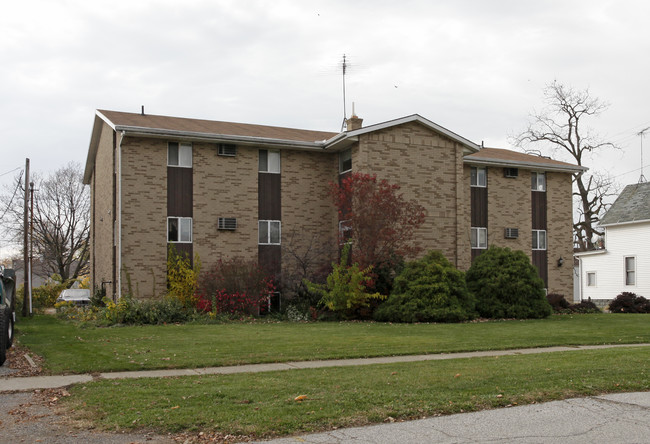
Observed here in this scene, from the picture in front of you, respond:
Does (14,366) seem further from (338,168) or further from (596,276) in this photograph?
(596,276)

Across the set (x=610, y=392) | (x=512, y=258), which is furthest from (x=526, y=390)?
(x=512, y=258)

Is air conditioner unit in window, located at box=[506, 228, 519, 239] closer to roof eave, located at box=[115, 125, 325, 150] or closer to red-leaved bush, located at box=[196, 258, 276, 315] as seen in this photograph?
roof eave, located at box=[115, 125, 325, 150]

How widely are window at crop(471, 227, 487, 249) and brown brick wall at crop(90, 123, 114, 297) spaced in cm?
1557

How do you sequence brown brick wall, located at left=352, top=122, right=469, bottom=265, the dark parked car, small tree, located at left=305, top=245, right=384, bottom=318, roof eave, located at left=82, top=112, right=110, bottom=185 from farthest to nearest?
roof eave, located at left=82, top=112, right=110, bottom=185 < brown brick wall, located at left=352, top=122, right=469, bottom=265 < small tree, located at left=305, top=245, right=384, bottom=318 < the dark parked car

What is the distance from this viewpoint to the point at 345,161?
2698cm

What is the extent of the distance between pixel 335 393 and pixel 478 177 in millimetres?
23229

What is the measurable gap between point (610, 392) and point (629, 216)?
96.6 ft

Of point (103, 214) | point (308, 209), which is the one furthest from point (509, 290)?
point (103, 214)

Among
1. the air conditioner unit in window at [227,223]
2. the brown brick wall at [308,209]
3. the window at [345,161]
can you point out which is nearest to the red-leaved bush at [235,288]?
the air conditioner unit in window at [227,223]

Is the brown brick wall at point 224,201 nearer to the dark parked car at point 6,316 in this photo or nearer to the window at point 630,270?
the dark parked car at point 6,316

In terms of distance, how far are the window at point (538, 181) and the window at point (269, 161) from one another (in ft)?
41.4

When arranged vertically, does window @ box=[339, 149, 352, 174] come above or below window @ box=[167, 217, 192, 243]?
above

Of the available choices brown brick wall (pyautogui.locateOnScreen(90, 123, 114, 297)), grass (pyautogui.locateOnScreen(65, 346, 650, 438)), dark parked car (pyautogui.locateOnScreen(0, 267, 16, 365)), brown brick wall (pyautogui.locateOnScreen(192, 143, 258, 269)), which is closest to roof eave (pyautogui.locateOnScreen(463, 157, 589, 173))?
brown brick wall (pyautogui.locateOnScreen(192, 143, 258, 269))

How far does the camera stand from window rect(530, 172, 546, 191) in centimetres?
3156
